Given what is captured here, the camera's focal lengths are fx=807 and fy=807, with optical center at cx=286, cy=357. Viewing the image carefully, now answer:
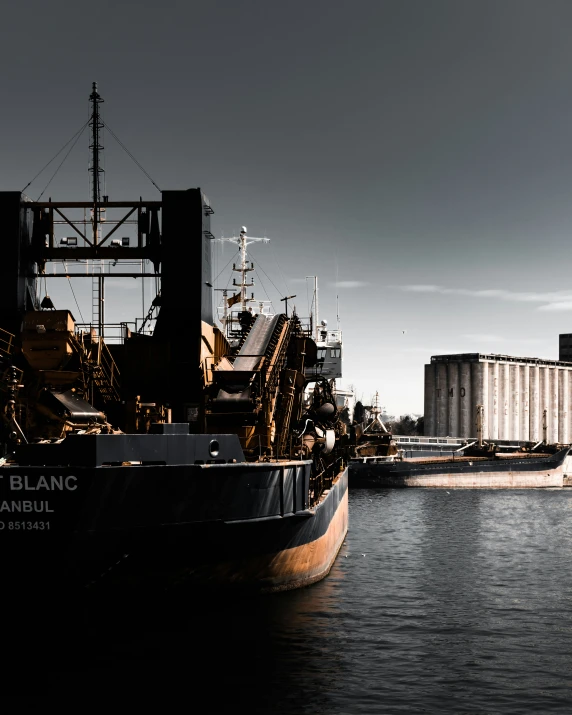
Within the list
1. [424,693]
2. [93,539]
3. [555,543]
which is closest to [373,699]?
[424,693]

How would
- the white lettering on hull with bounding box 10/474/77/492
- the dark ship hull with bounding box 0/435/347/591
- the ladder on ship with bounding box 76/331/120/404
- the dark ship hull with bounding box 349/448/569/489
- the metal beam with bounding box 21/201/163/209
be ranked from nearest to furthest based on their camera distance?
the white lettering on hull with bounding box 10/474/77/492
the dark ship hull with bounding box 0/435/347/591
the ladder on ship with bounding box 76/331/120/404
the metal beam with bounding box 21/201/163/209
the dark ship hull with bounding box 349/448/569/489

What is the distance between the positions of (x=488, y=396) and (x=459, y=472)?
6241 centimetres

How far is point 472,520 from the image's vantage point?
4450cm

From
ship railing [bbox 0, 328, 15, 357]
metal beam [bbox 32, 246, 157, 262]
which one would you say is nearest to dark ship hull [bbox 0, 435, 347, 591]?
ship railing [bbox 0, 328, 15, 357]

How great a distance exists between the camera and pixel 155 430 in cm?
1794

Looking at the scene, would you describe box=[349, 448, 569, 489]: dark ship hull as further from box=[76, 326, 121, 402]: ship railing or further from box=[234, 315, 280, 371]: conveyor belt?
box=[76, 326, 121, 402]: ship railing

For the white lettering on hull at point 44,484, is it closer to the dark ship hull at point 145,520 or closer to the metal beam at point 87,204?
the dark ship hull at point 145,520

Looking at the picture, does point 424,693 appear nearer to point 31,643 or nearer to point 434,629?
point 434,629

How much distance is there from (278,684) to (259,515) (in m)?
4.99

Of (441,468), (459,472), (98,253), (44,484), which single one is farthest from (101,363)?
(459,472)

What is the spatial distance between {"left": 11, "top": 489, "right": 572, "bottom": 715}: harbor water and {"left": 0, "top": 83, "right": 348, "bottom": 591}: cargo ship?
1.01m

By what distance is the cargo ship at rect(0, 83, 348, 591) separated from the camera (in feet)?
53.4

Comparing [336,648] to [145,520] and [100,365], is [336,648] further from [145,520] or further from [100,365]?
[100,365]

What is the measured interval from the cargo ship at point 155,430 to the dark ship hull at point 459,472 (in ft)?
125
